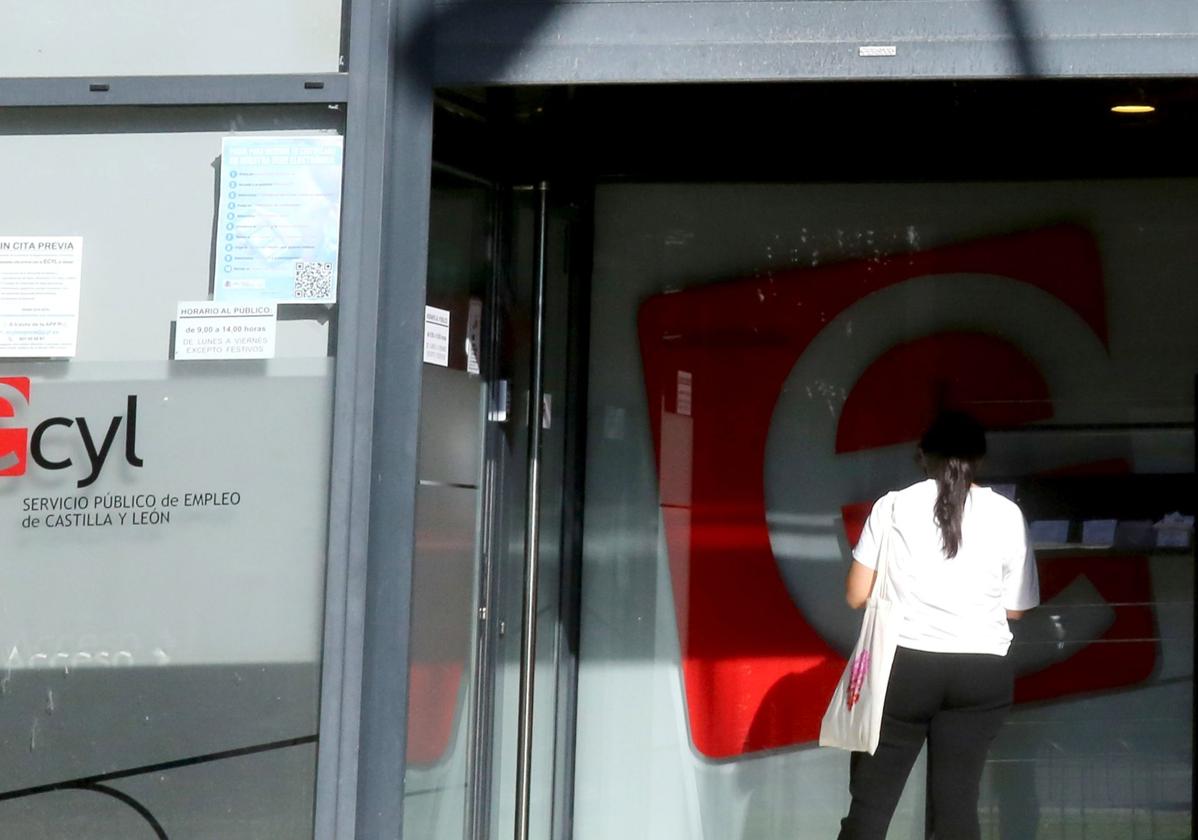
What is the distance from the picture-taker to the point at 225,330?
3.91 meters

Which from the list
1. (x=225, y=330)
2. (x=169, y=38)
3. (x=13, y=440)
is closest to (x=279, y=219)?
(x=225, y=330)

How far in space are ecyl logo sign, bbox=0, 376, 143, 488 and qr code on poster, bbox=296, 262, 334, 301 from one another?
52 cm

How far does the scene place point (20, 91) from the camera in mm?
4012

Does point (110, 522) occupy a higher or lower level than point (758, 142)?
lower

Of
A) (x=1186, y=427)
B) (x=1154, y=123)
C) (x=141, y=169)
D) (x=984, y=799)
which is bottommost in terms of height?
(x=984, y=799)

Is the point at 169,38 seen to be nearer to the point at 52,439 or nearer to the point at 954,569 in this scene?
the point at 52,439

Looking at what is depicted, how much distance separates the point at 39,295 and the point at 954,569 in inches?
106

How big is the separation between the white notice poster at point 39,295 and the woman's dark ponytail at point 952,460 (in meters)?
2.53

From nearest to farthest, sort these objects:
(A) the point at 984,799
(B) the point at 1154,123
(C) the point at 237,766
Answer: (C) the point at 237,766 < (B) the point at 1154,123 < (A) the point at 984,799

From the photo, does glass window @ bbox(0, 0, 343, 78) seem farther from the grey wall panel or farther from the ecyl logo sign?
the ecyl logo sign

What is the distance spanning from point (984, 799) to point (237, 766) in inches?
108

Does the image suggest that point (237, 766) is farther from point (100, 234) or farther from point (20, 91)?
point (20, 91)

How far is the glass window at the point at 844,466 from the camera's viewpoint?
5.36 meters

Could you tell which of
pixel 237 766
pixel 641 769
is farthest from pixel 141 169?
pixel 641 769
